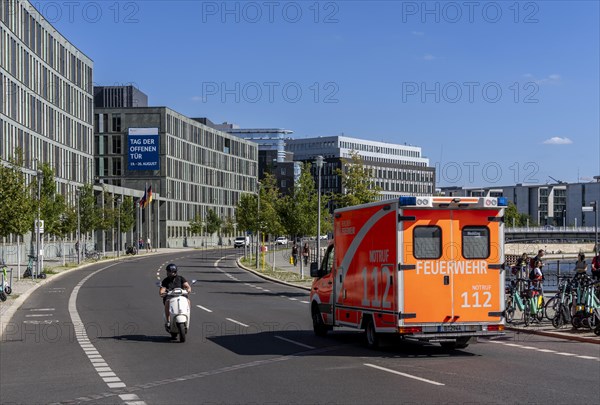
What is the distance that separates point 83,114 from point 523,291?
3379 inches

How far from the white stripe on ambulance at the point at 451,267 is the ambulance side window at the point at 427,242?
13 centimetres

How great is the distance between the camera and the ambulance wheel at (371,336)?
1717 cm

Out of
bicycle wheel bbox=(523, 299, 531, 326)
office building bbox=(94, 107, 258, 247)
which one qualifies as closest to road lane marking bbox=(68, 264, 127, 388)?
bicycle wheel bbox=(523, 299, 531, 326)

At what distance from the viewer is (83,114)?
102m

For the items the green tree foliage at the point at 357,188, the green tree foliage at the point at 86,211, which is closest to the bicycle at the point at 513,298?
the green tree foliage at the point at 357,188

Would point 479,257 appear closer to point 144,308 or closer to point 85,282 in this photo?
point 144,308

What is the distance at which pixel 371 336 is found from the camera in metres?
17.4

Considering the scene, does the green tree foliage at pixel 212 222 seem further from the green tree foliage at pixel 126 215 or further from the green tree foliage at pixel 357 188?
the green tree foliage at pixel 357 188

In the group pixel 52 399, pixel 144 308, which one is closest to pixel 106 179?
pixel 144 308

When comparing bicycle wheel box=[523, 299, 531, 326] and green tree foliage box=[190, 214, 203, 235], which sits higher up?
green tree foliage box=[190, 214, 203, 235]

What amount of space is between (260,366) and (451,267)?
13.6ft

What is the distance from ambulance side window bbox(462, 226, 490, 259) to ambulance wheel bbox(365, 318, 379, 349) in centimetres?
231

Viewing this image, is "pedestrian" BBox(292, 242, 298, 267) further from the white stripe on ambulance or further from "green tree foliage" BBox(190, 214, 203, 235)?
"green tree foliage" BBox(190, 214, 203, 235)

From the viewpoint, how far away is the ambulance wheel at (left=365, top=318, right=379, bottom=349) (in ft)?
56.3
